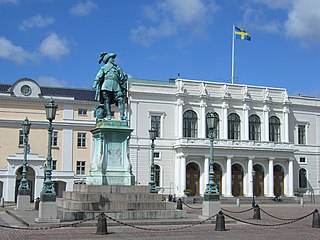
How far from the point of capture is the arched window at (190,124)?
6694 centimetres

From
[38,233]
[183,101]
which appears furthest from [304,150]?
[38,233]

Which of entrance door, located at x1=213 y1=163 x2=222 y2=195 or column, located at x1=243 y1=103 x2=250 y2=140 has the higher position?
column, located at x1=243 y1=103 x2=250 y2=140

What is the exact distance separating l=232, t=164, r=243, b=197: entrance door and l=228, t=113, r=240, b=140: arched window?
4.04 m

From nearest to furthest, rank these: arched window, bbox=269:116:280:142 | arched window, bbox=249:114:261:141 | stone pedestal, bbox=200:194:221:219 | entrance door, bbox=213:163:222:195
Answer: stone pedestal, bbox=200:194:221:219, entrance door, bbox=213:163:222:195, arched window, bbox=249:114:261:141, arched window, bbox=269:116:280:142

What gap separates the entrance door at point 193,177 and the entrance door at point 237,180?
5.19 metres

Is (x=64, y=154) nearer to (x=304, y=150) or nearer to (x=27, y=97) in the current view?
(x=27, y=97)

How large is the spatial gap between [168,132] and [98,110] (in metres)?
41.1

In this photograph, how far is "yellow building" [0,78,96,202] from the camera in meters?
56.1

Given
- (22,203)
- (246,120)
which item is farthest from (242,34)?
(22,203)

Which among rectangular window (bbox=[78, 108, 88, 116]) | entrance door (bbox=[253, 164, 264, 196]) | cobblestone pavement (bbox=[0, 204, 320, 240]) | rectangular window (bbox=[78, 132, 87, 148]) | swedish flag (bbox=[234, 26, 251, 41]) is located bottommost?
cobblestone pavement (bbox=[0, 204, 320, 240])

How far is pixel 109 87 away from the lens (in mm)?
24984

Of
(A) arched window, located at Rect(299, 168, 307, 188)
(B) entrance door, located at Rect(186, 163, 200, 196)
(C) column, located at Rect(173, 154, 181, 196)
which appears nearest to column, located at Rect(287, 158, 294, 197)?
(A) arched window, located at Rect(299, 168, 307, 188)

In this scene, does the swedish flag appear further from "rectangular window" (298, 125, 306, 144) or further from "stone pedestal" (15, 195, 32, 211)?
"stone pedestal" (15, 195, 32, 211)

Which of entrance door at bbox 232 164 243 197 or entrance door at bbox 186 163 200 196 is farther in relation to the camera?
entrance door at bbox 232 164 243 197
